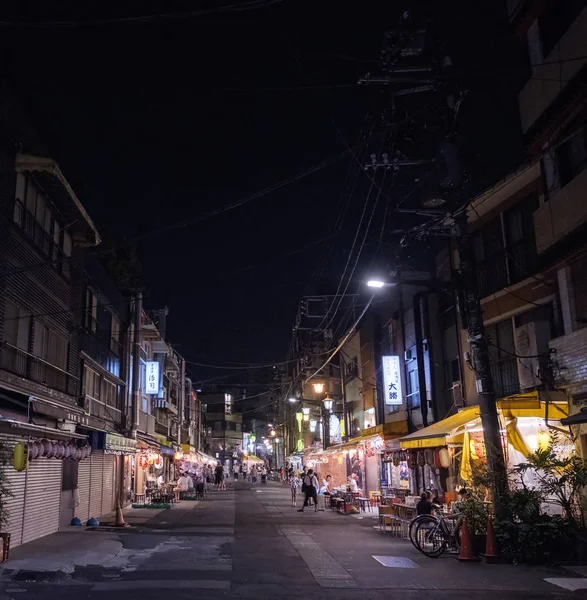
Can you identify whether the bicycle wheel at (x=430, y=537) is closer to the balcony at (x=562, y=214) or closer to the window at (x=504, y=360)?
the window at (x=504, y=360)

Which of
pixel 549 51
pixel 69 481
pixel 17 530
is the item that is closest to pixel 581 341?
pixel 549 51

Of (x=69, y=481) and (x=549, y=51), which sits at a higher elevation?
(x=549, y=51)

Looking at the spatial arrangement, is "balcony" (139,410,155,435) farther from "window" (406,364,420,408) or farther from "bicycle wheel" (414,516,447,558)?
"bicycle wheel" (414,516,447,558)

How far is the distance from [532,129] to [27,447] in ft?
48.0

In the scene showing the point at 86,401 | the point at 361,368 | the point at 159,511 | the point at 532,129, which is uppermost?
the point at 532,129

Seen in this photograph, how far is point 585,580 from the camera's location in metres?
11.3

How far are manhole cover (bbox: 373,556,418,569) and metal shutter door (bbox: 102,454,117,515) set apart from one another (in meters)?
15.8

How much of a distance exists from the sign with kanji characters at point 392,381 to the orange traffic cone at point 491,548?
52.2 ft

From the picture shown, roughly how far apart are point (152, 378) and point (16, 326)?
21429mm

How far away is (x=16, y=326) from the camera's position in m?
16.2

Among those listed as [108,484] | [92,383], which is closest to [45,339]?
[92,383]

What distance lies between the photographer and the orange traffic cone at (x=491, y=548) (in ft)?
42.4

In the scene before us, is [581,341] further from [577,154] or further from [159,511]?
[159,511]

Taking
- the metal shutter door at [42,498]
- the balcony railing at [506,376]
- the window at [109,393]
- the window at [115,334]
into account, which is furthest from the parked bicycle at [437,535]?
the window at [115,334]
